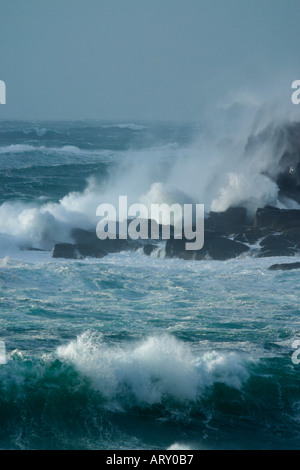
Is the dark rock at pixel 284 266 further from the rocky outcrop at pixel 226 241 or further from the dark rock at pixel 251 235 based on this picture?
the dark rock at pixel 251 235

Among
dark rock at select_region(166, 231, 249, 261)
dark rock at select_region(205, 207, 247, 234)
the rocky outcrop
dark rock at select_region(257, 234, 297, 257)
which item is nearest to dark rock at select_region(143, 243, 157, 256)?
the rocky outcrop

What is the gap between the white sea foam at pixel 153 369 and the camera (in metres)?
11.6

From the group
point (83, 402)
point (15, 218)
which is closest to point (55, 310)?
point (83, 402)

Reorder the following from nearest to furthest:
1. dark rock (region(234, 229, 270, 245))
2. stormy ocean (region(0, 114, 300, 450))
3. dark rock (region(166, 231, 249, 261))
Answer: stormy ocean (region(0, 114, 300, 450))
dark rock (region(166, 231, 249, 261))
dark rock (region(234, 229, 270, 245))

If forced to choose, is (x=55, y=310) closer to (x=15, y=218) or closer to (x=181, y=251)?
(x=181, y=251)

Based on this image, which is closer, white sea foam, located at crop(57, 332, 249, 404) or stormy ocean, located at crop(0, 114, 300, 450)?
stormy ocean, located at crop(0, 114, 300, 450)

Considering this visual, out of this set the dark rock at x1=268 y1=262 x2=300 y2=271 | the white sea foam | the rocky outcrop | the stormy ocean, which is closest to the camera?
the stormy ocean

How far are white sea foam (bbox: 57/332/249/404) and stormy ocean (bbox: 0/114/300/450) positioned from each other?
0.02 meters

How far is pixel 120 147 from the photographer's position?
60125 mm

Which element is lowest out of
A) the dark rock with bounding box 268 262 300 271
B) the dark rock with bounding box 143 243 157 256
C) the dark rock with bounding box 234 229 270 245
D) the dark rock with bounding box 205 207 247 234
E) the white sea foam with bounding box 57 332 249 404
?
the white sea foam with bounding box 57 332 249 404

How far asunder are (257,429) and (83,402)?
272 centimetres

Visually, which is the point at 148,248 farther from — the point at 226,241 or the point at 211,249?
the point at 226,241

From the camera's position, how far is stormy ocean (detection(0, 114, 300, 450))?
10648 millimetres

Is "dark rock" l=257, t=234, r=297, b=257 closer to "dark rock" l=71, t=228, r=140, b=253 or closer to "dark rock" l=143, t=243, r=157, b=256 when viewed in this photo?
"dark rock" l=143, t=243, r=157, b=256
